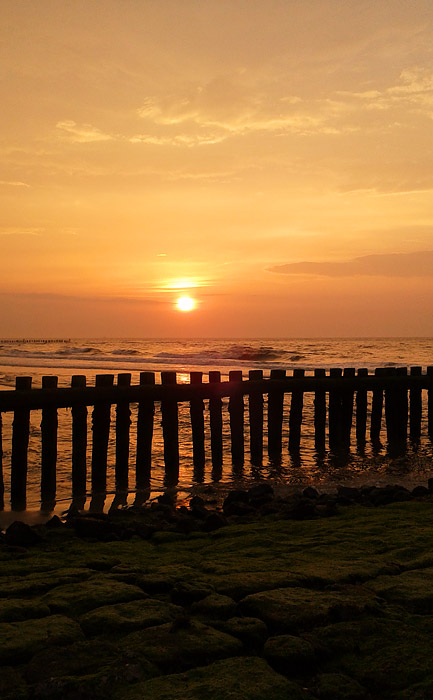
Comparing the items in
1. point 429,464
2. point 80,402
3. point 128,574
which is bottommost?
point 429,464

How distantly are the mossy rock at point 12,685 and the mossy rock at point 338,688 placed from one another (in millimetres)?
1193

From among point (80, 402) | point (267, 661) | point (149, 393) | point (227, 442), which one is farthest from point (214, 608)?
point (227, 442)

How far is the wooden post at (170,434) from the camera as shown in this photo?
9477 mm

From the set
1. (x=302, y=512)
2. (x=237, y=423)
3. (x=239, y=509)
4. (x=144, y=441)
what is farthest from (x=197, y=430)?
(x=302, y=512)

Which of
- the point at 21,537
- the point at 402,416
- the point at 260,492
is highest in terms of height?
the point at 21,537

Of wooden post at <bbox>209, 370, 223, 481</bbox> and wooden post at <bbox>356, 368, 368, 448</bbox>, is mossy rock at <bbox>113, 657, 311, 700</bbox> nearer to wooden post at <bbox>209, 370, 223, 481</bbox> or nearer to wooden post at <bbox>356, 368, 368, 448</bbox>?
wooden post at <bbox>209, 370, 223, 481</bbox>

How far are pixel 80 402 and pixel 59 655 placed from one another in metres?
5.84

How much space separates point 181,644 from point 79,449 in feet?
18.8

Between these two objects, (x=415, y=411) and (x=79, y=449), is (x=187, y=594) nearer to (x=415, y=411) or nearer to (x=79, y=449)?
(x=79, y=449)

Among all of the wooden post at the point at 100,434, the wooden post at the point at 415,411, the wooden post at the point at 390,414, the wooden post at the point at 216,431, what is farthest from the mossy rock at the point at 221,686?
the wooden post at the point at 415,411

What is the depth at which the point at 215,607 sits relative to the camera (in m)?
3.35

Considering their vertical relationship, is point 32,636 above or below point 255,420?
above

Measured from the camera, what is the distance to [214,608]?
3.35 m

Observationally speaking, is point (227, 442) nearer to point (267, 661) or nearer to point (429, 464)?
point (429, 464)
